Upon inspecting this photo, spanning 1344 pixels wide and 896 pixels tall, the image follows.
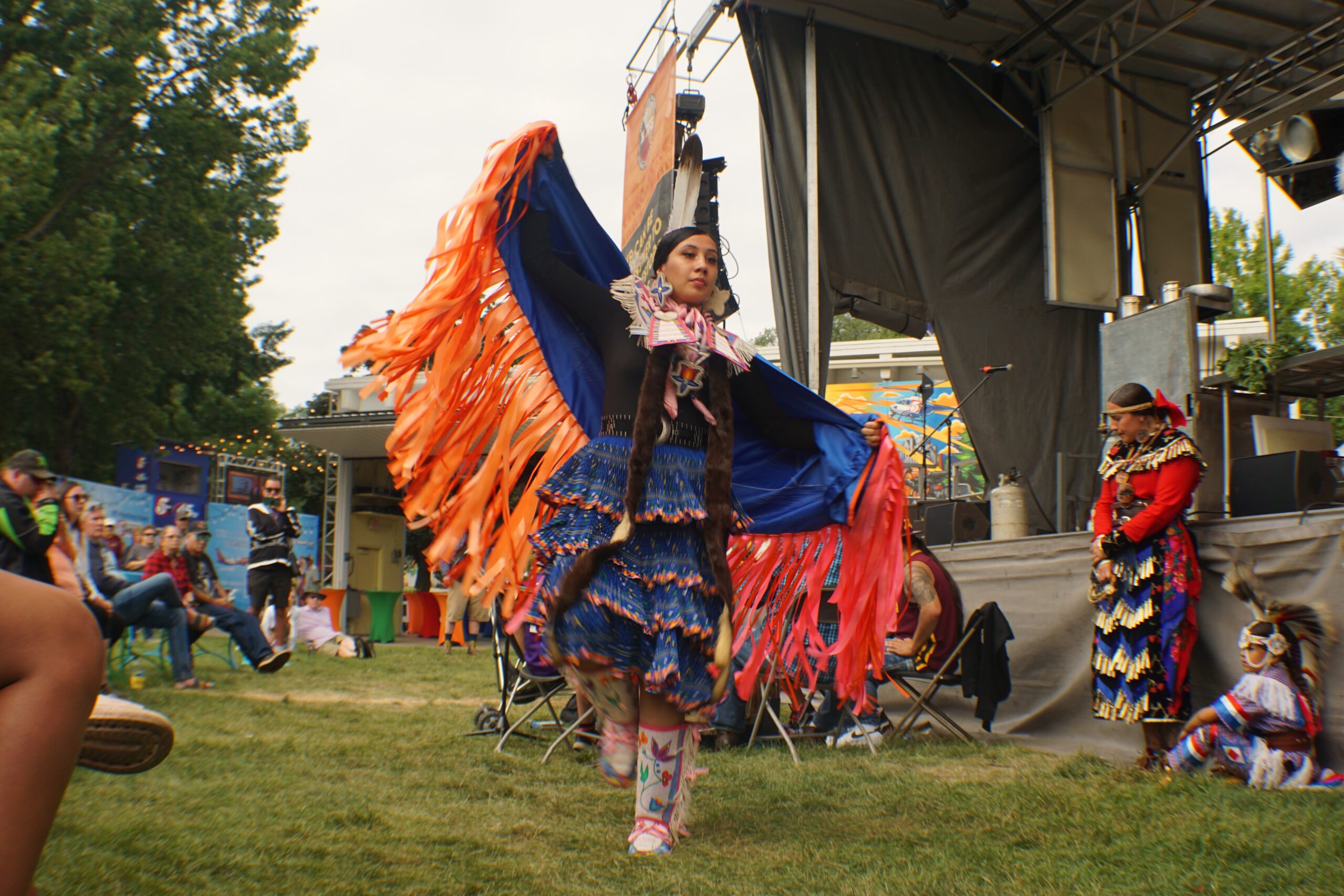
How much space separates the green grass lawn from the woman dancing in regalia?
1.16ft

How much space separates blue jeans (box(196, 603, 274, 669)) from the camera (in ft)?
24.1

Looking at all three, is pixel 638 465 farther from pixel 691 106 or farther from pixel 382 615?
pixel 382 615

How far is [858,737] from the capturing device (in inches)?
197

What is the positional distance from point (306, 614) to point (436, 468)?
8.53 m

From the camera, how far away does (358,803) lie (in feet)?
10.2

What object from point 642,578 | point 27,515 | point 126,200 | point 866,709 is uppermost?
point 126,200

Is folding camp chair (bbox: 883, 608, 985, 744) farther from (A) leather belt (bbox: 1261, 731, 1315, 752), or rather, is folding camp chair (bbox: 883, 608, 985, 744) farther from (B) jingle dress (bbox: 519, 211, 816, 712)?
(B) jingle dress (bbox: 519, 211, 816, 712)

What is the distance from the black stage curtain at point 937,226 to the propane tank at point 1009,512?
796 millimetres

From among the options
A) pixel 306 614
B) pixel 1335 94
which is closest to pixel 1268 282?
pixel 1335 94

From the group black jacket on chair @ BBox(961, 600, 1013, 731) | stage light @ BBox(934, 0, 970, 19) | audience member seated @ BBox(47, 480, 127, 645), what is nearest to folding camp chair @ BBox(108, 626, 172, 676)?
audience member seated @ BBox(47, 480, 127, 645)

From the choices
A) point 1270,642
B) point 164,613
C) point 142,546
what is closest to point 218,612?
point 164,613

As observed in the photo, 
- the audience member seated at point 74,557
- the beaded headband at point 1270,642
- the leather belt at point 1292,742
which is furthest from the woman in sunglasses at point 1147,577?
the audience member seated at point 74,557

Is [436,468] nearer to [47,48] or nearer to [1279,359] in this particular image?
[1279,359]

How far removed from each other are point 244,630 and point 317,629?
144 inches
